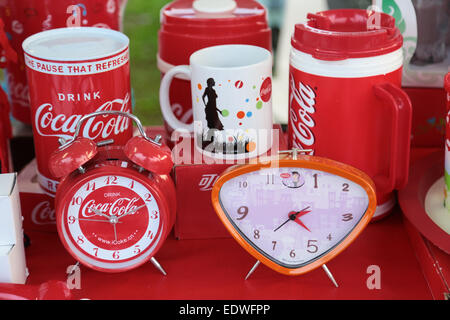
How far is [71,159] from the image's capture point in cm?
89

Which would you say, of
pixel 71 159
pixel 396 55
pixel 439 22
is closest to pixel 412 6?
pixel 439 22

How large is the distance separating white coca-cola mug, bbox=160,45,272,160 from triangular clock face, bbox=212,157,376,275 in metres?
0.12

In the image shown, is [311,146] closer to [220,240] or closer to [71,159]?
[220,240]

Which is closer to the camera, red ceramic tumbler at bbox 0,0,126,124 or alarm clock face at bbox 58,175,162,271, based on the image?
alarm clock face at bbox 58,175,162,271

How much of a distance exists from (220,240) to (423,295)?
35cm

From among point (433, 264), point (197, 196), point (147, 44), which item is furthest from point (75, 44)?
point (147, 44)

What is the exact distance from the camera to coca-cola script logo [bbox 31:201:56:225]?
109 cm

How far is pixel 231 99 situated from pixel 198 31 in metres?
0.21

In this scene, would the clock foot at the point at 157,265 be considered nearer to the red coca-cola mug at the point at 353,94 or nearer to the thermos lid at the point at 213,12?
the red coca-cola mug at the point at 353,94

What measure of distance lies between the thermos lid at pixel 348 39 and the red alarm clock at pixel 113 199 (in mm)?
292

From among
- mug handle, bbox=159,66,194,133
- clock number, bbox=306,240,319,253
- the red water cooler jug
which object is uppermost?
the red water cooler jug

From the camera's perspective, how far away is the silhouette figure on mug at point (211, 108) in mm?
987

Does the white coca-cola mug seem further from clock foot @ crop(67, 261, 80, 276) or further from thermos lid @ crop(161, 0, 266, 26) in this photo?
clock foot @ crop(67, 261, 80, 276)

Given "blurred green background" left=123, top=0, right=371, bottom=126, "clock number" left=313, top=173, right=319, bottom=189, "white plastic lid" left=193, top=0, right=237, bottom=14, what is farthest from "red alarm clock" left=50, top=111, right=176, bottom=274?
"blurred green background" left=123, top=0, right=371, bottom=126
